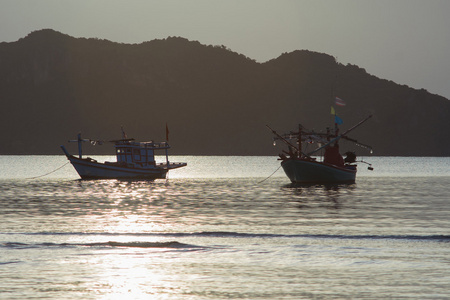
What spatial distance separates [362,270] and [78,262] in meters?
8.26

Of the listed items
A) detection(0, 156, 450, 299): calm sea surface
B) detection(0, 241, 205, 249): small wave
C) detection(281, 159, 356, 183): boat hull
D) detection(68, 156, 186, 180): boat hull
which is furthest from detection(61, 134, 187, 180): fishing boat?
detection(0, 241, 205, 249): small wave

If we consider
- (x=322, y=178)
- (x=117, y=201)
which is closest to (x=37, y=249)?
(x=117, y=201)

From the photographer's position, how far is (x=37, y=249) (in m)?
23.7

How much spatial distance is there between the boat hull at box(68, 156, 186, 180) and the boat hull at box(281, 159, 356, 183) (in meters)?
24.4

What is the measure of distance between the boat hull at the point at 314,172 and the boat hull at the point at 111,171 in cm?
2442

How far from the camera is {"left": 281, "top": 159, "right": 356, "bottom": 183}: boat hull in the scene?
78.7 m

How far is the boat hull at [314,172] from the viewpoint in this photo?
258 feet

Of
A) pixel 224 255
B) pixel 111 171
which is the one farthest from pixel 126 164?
pixel 224 255

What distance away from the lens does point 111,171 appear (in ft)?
316

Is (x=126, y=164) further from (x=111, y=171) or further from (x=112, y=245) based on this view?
(x=112, y=245)

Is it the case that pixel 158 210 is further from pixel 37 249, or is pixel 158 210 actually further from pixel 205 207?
pixel 37 249

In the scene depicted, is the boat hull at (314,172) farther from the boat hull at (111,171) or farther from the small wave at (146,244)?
the small wave at (146,244)

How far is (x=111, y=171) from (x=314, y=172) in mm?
31049

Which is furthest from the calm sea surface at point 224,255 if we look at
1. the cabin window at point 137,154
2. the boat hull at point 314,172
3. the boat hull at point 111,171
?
the cabin window at point 137,154
